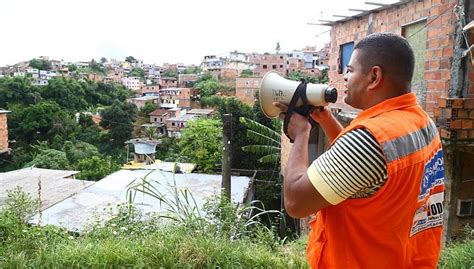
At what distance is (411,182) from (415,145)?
0.10 meters

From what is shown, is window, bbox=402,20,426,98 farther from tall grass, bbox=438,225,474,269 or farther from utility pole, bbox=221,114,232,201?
utility pole, bbox=221,114,232,201

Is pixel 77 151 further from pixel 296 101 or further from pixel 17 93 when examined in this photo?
pixel 296 101

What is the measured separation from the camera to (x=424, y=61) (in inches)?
136

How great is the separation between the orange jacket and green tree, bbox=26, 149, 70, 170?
1943cm

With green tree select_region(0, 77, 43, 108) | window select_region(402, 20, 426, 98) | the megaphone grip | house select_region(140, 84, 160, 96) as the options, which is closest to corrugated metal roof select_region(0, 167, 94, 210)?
window select_region(402, 20, 426, 98)

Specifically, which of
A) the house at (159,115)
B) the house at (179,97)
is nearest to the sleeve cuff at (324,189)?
the house at (159,115)

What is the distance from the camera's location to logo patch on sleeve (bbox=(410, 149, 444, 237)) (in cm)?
106

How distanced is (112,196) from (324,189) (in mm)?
7532

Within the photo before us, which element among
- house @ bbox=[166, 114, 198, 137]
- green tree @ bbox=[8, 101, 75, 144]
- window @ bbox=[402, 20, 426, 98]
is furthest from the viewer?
house @ bbox=[166, 114, 198, 137]

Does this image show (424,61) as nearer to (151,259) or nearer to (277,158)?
(151,259)

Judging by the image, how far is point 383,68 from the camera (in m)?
1.07

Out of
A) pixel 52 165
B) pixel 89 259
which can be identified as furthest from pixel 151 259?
pixel 52 165

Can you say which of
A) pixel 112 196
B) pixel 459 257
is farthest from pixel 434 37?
pixel 112 196

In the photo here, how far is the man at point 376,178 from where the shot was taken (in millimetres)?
953
